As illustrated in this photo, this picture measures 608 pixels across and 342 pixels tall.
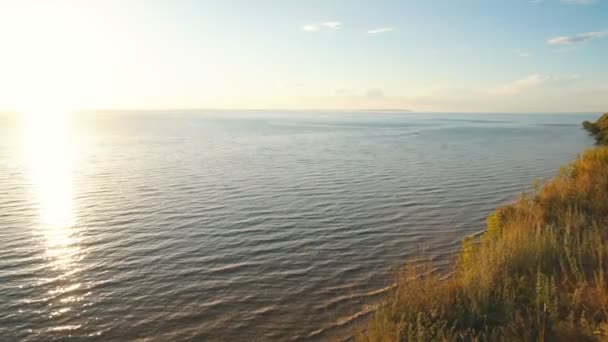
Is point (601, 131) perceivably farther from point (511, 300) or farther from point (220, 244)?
point (511, 300)

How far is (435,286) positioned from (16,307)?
11.8m

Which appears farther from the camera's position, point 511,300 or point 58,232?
point 58,232

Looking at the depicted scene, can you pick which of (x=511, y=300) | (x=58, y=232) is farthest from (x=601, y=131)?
(x=58, y=232)

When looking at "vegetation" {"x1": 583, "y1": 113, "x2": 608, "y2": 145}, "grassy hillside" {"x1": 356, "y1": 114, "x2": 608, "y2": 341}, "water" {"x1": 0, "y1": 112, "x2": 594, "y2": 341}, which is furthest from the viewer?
"vegetation" {"x1": 583, "y1": 113, "x2": 608, "y2": 145}

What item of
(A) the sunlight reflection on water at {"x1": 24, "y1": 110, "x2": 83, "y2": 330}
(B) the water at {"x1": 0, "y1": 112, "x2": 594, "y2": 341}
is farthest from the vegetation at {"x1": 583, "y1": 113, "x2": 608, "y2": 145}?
(A) the sunlight reflection on water at {"x1": 24, "y1": 110, "x2": 83, "y2": 330}

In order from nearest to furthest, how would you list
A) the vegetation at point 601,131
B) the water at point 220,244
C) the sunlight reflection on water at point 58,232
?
the water at point 220,244, the sunlight reflection on water at point 58,232, the vegetation at point 601,131

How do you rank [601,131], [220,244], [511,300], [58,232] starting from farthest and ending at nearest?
[601,131] → [58,232] → [220,244] → [511,300]

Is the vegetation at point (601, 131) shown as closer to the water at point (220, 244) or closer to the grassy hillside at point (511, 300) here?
the water at point (220, 244)

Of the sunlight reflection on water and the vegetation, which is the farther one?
the vegetation

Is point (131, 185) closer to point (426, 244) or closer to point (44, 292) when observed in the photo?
point (44, 292)

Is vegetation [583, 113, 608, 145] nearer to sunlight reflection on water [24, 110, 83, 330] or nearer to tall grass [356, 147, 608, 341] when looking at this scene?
tall grass [356, 147, 608, 341]

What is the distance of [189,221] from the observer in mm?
21234

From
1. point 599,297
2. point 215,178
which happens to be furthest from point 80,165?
point 599,297

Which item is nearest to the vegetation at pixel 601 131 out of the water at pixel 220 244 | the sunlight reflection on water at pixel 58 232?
the water at pixel 220 244
